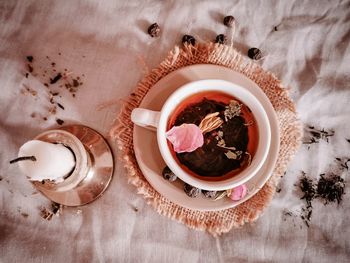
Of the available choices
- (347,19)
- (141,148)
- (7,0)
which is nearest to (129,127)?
(141,148)

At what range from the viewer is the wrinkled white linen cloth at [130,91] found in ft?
3.07

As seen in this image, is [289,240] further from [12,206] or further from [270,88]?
[12,206]

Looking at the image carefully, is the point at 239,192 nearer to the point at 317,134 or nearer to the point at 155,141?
the point at 155,141

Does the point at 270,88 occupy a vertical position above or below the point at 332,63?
below

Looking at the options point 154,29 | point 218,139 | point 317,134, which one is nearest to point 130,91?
point 154,29

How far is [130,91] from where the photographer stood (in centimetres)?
93

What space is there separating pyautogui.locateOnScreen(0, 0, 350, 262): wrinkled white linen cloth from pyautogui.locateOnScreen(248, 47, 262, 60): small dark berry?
0.02 m

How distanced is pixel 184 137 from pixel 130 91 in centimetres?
24

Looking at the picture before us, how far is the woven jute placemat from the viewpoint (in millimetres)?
847

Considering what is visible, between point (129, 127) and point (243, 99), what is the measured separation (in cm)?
27

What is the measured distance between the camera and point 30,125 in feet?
3.08

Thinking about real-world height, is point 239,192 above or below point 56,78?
below

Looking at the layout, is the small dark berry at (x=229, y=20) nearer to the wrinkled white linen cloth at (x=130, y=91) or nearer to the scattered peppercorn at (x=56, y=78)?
the wrinkled white linen cloth at (x=130, y=91)

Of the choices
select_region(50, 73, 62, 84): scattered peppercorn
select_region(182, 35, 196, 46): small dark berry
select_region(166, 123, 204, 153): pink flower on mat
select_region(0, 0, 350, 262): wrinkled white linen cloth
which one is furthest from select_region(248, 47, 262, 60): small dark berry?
select_region(50, 73, 62, 84): scattered peppercorn
